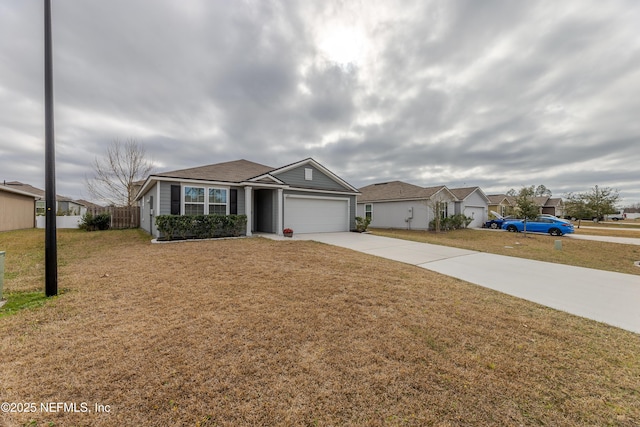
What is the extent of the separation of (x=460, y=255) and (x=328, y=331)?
25.1 feet

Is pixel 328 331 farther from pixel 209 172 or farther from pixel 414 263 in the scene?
pixel 209 172

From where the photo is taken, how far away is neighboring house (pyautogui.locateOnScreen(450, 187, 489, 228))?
2366cm

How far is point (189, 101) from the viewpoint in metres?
12.8

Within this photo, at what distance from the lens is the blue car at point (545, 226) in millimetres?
17312

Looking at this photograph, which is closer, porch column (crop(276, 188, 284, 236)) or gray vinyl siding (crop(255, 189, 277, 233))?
porch column (crop(276, 188, 284, 236))

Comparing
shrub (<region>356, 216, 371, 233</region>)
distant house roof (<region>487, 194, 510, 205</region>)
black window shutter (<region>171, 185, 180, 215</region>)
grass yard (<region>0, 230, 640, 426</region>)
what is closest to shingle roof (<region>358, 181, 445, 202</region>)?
shrub (<region>356, 216, 371, 233</region>)

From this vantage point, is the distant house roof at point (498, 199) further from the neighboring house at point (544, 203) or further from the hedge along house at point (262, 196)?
the hedge along house at point (262, 196)

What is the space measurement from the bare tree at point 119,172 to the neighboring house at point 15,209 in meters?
4.45

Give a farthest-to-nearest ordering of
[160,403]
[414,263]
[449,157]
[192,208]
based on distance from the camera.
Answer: [449,157] → [192,208] → [414,263] → [160,403]

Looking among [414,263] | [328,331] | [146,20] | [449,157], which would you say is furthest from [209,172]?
[449,157]

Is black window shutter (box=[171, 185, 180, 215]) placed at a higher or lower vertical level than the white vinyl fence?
higher

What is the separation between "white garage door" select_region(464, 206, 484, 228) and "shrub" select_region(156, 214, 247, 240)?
2248 centimetres

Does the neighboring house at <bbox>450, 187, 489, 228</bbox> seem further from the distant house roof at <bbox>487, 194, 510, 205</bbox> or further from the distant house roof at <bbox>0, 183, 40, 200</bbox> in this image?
the distant house roof at <bbox>0, 183, 40, 200</bbox>

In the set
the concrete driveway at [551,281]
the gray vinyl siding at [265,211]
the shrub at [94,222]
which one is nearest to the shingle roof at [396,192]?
the concrete driveway at [551,281]
